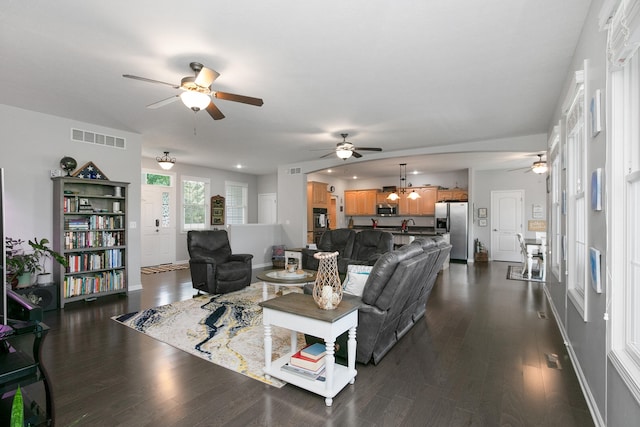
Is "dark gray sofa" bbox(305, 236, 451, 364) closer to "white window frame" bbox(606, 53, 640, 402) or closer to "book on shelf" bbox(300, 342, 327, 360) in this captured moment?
"book on shelf" bbox(300, 342, 327, 360)

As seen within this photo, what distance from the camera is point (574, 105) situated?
279cm

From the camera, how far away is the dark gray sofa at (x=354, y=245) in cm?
603

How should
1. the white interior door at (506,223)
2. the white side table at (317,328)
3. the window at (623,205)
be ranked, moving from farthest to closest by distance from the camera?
the white interior door at (506,223), the white side table at (317,328), the window at (623,205)

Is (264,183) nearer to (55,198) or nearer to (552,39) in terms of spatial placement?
(55,198)

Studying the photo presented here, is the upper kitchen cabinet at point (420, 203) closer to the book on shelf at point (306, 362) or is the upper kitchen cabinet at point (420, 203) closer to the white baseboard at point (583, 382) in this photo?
the white baseboard at point (583, 382)

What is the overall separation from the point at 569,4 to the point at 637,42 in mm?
1188

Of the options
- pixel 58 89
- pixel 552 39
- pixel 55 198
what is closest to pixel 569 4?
pixel 552 39

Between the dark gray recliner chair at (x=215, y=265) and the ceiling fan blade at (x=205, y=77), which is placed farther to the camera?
the dark gray recliner chair at (x=215, y=265)

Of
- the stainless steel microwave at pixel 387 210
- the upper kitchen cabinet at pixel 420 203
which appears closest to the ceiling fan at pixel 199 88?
the upper kitchen cabinet at pixel 420 203

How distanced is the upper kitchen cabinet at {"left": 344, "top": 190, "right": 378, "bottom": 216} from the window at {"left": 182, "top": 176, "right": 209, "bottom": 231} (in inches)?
191

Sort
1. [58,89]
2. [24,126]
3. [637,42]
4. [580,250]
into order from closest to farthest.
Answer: [637,42] < [580,250] < [58,89] < [24,126]

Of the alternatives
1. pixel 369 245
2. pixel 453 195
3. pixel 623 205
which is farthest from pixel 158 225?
pixel 623 205

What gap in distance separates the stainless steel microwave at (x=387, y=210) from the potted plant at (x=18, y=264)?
8.73 metres

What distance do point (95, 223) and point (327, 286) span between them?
14.3 feet
